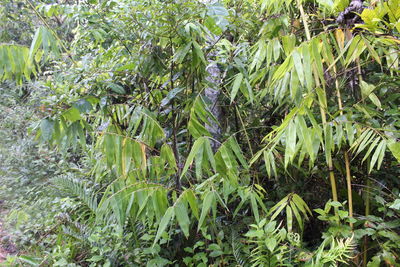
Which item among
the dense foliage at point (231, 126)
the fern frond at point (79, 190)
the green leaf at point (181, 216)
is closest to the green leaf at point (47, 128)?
the dense foliage at point (231, 126)

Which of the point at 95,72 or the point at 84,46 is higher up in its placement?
the point at 84,46

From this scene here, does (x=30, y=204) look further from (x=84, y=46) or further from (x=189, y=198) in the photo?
(x=189, y=198)

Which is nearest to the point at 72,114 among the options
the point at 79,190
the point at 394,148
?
the point at 394,148

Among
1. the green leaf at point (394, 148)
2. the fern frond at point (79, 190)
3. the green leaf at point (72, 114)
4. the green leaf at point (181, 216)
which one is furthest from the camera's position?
the fern frond at point (79, 190)

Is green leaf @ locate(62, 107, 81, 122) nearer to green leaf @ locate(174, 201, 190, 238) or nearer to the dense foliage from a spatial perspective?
the dense foliage

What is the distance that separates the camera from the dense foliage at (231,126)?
1.29 m

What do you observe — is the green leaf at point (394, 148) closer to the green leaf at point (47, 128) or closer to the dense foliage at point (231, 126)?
the dense foliage at point (231, 126)

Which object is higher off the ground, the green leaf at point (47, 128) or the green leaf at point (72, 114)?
the green leaf at point (72, 114)

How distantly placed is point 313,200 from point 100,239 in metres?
1.36

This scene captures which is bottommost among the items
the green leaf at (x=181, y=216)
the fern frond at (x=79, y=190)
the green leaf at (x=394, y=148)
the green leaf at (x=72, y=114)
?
the fern frond at (x=79, y=190)

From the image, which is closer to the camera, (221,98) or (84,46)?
(221,98)

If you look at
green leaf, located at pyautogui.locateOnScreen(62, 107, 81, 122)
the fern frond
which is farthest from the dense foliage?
the fern frond

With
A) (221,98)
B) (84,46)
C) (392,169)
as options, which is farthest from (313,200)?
(84,46)

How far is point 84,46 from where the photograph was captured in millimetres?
2406
